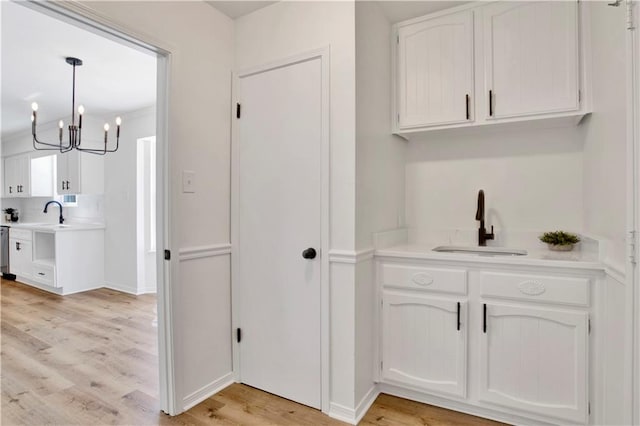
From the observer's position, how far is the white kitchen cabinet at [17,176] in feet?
19.2

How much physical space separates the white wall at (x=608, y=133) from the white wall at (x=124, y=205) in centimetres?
433

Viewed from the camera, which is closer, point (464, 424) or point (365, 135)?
point (464, 424)

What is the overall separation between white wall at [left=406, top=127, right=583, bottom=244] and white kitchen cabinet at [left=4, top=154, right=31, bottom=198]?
257 inches

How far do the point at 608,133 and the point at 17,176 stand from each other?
8.06m

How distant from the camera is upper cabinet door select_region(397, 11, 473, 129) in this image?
2.12 m

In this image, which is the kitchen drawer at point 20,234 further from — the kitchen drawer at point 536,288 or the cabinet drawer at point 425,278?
the kitchen drawer at point 536,288

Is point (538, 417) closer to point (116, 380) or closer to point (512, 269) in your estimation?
point (512, 269)

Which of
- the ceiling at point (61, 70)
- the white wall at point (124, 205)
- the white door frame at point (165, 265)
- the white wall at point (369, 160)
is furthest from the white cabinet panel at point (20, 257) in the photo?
the white wall at point (369, 160)

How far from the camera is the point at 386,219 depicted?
2270 millimetres

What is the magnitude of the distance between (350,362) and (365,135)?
1.25 meters

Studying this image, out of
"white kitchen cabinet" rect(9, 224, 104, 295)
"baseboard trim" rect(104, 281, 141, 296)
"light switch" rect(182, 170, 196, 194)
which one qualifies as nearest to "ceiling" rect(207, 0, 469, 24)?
"light switch" rect(182, 170, 196, 194)

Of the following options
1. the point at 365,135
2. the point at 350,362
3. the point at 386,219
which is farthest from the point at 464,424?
the point at 365,135

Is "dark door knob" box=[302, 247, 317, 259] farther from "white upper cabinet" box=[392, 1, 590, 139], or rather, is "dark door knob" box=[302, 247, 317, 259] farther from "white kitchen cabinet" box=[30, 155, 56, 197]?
"white kitchen cabinet" box=[30, 155, 56, 197]

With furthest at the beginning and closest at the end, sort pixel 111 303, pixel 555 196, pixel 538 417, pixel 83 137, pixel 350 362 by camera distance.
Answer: pixel 83 137
pixel 111 303
pixel 555 196
pixel 350 362
pixel 538 417
